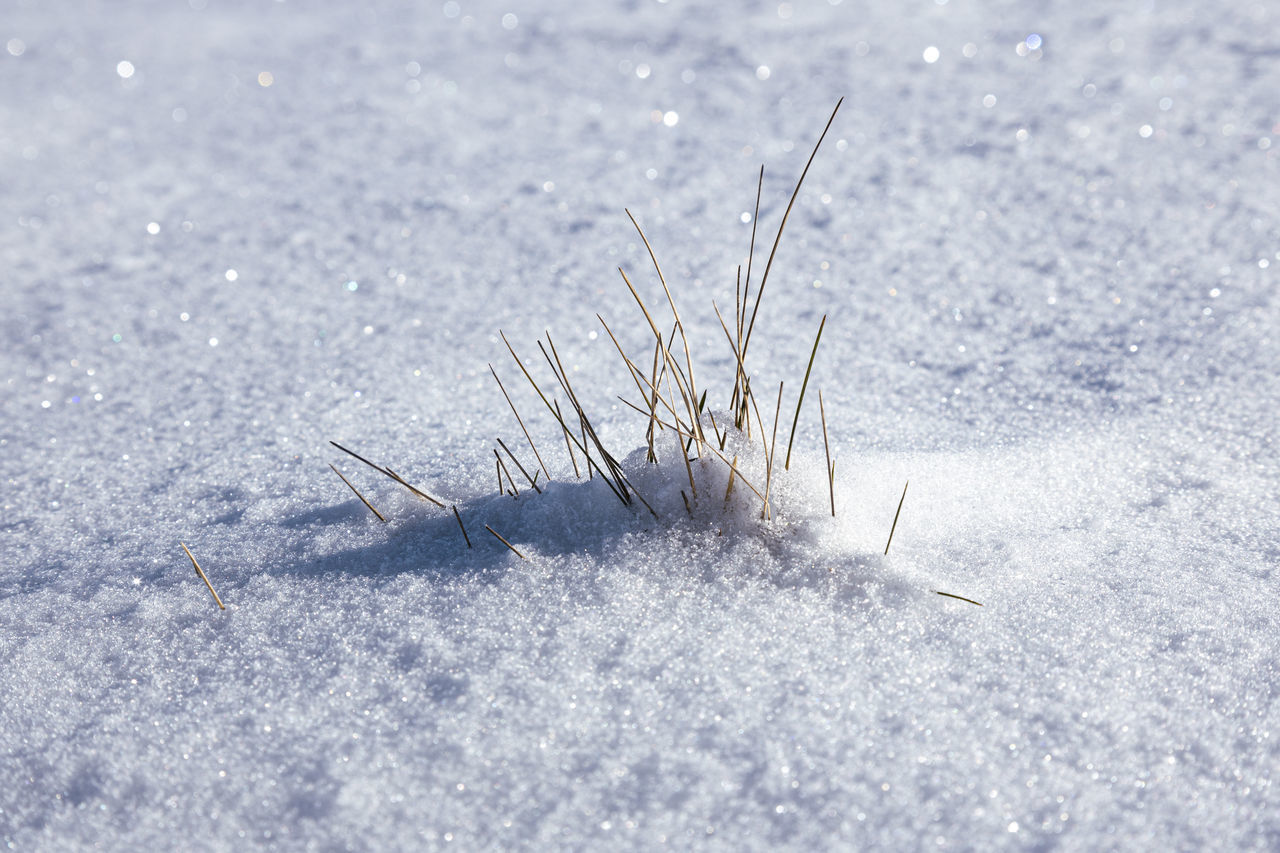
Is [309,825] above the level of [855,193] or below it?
below

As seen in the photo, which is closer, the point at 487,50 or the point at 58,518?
the point at 58,518

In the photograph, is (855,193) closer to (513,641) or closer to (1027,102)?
(1027,102)

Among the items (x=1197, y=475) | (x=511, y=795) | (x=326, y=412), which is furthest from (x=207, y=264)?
(x=1197, y=475)

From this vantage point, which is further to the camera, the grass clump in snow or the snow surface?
the grass clump in snow

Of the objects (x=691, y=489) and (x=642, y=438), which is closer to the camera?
(x=691, y=489)

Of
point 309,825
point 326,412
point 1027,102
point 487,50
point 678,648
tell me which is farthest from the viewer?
point 487,50

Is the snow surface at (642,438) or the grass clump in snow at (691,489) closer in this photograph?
the snow surface at (642,438)

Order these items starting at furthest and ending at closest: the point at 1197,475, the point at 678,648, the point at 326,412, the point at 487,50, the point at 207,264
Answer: the point at 487,50
the point at 207,264
the point at 326,412
the point at 1197,475
the point at 678,648

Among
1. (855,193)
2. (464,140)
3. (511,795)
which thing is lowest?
(511,795)
